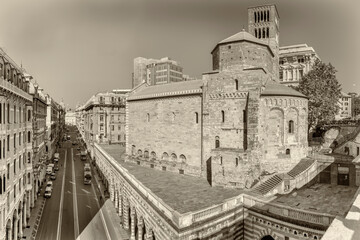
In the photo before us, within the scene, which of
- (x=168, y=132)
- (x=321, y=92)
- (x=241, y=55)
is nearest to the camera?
(x=241, y=55)

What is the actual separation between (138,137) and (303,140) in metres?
27.5

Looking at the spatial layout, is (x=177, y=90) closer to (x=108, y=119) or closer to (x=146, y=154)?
(x=146, y=154)

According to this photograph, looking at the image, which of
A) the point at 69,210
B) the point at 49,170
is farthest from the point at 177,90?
the point at 49,170

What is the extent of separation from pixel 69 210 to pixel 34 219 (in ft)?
14.3

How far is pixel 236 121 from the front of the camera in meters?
31.4

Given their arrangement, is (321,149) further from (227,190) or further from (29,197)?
(29,197)

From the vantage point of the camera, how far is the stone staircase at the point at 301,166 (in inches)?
1166

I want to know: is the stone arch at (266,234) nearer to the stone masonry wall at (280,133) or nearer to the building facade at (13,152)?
the stone masonry wall at (280,133)

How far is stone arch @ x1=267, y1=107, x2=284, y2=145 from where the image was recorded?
3072 cm

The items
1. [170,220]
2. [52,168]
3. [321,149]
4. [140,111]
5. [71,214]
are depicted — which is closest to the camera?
[170,220]

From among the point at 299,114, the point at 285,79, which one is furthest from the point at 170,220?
the point at 285,79

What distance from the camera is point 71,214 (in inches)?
1380

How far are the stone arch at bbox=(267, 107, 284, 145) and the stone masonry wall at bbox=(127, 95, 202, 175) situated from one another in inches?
361

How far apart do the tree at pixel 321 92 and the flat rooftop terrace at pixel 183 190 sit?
86.7ft
